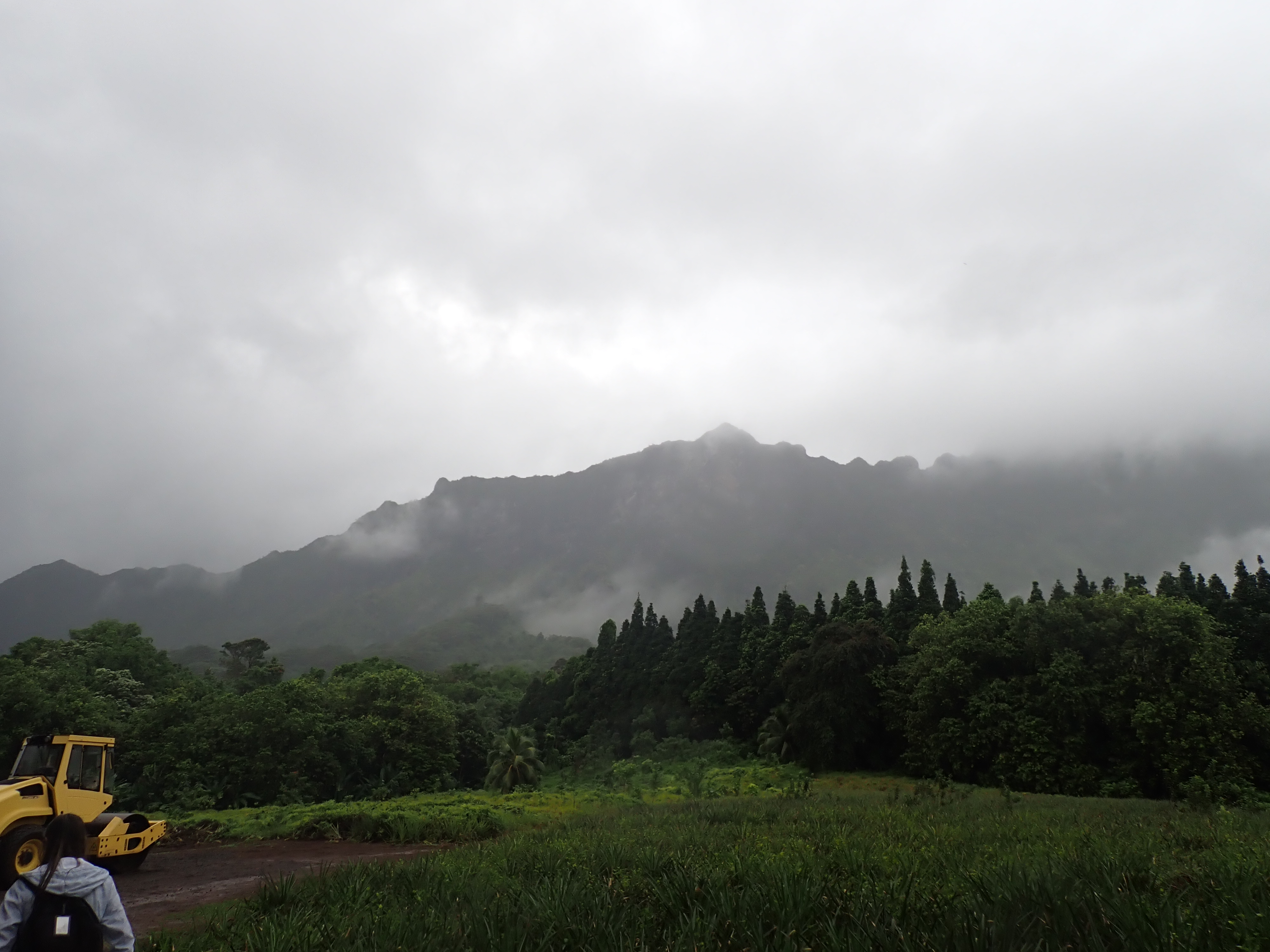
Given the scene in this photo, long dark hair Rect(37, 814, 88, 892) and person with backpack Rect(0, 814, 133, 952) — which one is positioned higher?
long dark hair Rect(37, 814, 88, 892)

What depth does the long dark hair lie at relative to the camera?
415 cm

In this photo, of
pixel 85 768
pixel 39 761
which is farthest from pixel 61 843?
pixel 39 761

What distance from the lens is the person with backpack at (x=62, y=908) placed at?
4.13m

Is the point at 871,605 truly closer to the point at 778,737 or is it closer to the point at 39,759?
the point at 778,737

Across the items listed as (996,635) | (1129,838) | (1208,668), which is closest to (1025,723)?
(996,635)

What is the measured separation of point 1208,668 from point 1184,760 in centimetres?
351

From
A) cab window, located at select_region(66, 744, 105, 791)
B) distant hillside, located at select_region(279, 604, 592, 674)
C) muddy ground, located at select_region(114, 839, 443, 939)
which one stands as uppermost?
cab window, located at select_region(66, 744, 105, 791)

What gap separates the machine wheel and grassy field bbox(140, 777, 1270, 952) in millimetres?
8414

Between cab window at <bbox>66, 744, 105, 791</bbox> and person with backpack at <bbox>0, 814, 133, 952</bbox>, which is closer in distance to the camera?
person with backpack at <bbox>0, 814, 133, 952</bbox>

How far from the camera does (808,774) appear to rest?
32.5 m

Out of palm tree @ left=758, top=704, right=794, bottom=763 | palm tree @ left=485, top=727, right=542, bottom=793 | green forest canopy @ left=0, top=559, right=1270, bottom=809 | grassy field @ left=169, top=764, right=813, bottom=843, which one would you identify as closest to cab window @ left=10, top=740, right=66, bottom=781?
grassy field @ left=169, top=764, right=813, bottom=843

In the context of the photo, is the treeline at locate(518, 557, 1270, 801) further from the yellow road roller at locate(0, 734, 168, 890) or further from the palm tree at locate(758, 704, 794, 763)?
the yellow road roller at locate(0, 734, 168, 890)

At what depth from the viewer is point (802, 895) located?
4852mm

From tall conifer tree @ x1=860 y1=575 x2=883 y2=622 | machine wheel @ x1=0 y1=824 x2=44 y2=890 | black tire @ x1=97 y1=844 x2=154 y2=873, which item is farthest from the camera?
tall conifer tree @ x1=860 y1=575 x2=883 y2=622
